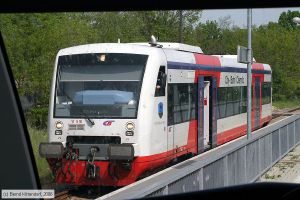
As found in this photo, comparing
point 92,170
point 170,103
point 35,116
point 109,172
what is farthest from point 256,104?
point 35,116

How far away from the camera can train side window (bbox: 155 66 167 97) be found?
40.3 ft

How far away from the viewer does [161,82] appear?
41.0 ft

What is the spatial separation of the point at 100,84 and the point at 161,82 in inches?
52.4

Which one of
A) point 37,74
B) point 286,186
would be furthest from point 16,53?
point 286,186

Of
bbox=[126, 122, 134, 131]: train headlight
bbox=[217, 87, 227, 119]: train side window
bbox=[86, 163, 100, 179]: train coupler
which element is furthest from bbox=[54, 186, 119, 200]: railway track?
bbox=[217, 87, 227, 119]: train side window

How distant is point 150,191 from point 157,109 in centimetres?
757

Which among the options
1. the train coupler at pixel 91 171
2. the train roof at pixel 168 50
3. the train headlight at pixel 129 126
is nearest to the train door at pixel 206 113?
the train roof at pixel 168 50

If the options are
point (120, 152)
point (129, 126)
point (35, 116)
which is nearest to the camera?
point (35, 116)

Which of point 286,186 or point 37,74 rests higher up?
point 37,74

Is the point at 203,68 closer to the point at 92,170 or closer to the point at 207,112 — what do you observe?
the point at 207,112

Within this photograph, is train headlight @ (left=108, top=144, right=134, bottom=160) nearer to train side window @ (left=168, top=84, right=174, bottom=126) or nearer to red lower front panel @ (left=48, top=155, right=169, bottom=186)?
red lower front panel @ (left=48, top=155, right=169, bottom=186)

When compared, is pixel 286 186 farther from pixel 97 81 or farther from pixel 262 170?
pixel 97 81

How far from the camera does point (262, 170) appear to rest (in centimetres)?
888

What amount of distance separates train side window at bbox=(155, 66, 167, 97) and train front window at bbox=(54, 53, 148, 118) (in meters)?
0.46
